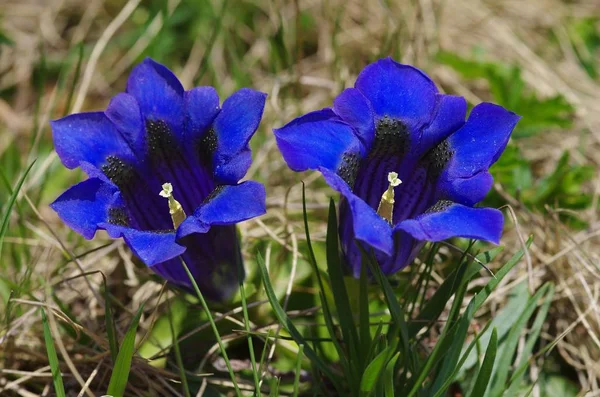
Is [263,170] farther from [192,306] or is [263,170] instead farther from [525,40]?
[525,40]

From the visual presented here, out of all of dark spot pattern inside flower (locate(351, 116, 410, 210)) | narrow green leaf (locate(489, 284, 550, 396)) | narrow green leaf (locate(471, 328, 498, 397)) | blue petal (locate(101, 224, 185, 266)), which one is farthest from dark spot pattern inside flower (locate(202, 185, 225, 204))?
narrow green leaf (locate(489, 284, 550, 396))

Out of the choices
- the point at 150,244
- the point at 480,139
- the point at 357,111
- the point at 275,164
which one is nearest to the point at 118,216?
the point at 150,244

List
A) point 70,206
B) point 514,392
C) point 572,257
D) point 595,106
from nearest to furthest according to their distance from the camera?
point 70,206 < point 514,392 < point 572,257 < point 595,106

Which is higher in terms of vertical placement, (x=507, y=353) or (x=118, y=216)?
(x=118, y=216)


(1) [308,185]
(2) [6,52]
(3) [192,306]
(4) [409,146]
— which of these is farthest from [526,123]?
(2) [6,52]

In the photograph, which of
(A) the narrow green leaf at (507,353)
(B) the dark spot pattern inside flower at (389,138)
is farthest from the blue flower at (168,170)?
(A) the narrow green leaf at (507,353)

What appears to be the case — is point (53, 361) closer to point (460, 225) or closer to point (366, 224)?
point (366, 224)

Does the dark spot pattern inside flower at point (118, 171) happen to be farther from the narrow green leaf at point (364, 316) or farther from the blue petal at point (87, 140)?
the narrow green leaf at point (364, 316)
